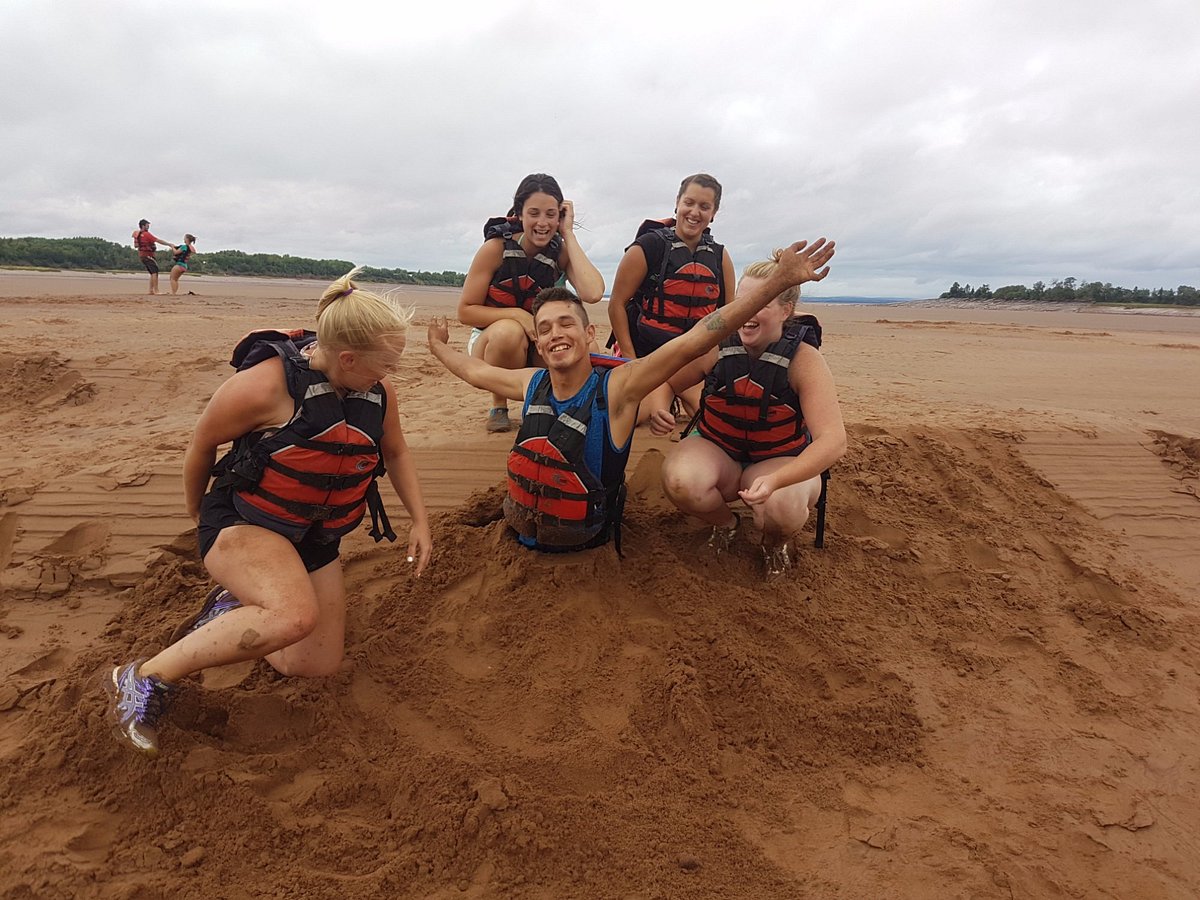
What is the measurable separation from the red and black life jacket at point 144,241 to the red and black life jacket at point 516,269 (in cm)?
1561

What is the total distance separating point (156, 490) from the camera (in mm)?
4363

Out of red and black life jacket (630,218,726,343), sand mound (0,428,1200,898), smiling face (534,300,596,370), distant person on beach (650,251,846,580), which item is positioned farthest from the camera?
red and black life jacket (630,218,726,343)

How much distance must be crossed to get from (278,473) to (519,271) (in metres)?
2.67

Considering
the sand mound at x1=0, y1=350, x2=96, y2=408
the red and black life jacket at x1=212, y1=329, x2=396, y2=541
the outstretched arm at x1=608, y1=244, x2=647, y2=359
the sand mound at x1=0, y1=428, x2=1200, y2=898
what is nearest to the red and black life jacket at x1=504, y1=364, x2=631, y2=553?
the sand mound at x1=0, y1=428, x2=1200, y2=898

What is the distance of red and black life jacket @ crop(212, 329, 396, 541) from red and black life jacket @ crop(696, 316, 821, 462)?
173cm

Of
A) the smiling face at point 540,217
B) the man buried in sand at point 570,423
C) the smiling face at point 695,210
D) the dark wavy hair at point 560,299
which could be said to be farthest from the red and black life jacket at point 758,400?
the smiling face at point 540,217

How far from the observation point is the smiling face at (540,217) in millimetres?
4426

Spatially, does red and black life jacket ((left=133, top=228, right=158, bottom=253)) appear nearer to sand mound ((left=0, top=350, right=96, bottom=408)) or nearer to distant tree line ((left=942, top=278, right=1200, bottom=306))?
sand mound ((left=0, top=350, right=96, bottom=408))

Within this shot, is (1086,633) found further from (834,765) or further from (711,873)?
(711,873)

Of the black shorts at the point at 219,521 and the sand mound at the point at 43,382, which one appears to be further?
the sand mound at the point at 43,382

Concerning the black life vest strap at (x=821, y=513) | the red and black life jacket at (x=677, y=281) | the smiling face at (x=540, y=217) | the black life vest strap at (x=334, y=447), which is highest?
the smiling face at (x=540, y=217)

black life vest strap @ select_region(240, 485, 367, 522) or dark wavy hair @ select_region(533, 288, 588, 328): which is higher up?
dark wavy hair @ select_region(533, 288, 588, 328)

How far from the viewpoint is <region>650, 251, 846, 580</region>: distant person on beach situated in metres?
3.21

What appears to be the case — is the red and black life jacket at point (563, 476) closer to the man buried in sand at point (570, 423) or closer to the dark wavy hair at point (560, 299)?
the man buried in sand at point (570, 423)
